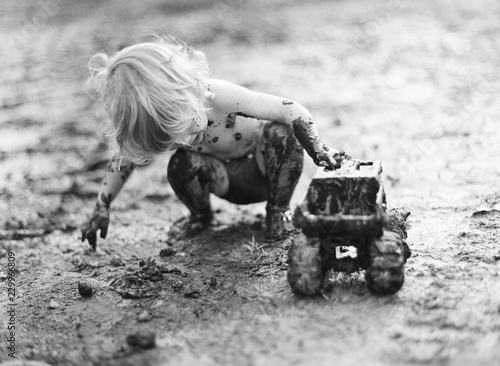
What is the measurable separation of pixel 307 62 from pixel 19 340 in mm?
4868

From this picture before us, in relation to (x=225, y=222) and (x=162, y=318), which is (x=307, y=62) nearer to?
(x=225, y=222)

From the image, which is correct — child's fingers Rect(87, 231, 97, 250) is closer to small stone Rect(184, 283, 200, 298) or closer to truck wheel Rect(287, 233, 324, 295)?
small stone Rect(184, 283, 200, 298)

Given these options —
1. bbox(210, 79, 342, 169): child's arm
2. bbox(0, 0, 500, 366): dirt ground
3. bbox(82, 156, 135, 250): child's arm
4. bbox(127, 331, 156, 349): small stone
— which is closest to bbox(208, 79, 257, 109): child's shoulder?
bbox(210, 79, 342, 169): child's arm

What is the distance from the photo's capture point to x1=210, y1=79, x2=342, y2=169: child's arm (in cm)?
289

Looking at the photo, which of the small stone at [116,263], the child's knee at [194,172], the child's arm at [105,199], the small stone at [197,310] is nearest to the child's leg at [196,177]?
the child's knee at [194,172]

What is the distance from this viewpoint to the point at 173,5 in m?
10.7

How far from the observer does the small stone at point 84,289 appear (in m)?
2.82

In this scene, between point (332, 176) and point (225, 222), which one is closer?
point (332, 176)

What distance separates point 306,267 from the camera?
2.45 m

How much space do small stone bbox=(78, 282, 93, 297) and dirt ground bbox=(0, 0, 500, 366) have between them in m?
0.03

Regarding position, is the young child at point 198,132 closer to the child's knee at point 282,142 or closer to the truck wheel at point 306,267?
the child's knee at point 282,142

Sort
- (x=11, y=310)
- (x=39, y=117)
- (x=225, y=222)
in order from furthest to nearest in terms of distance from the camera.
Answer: (x=39, y=117) → (x=225, y=222) → (x=11, y=310)

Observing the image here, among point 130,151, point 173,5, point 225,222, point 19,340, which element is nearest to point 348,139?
point 225,222

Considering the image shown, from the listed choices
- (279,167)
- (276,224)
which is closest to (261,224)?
(276,224)
